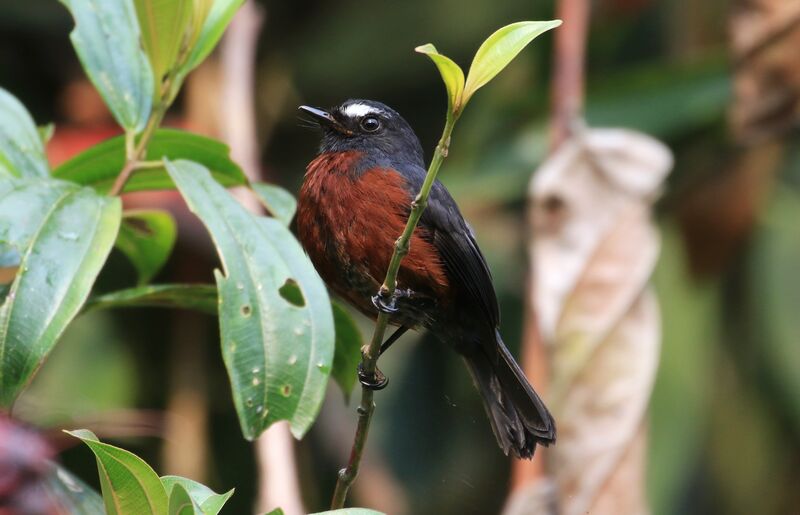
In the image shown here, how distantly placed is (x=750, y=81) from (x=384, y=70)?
6.59 ft

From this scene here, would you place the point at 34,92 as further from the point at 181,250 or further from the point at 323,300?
the point at 323,300

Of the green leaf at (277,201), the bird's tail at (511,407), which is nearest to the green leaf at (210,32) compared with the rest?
the green leaf at (277,201)

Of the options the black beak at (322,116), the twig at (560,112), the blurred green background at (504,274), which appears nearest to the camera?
the black beak at (322,116)

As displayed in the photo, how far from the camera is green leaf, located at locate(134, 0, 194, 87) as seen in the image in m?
2.11

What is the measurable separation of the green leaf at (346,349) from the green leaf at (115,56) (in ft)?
1.74

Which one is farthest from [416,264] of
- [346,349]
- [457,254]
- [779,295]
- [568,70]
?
[779,295]

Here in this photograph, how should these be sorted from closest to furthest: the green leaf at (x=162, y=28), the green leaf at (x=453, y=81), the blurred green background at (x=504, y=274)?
1. the green leaf at (x=453, y=81)
2. the green leaf at (x=162, y=28)
3. the blurred green background at (x=504, y=274)

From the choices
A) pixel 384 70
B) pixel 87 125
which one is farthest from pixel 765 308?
pixel 87 125

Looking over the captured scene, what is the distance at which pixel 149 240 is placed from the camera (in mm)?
2473

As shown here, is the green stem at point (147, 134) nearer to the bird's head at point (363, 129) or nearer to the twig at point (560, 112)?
the bird's head at point (363, 129)

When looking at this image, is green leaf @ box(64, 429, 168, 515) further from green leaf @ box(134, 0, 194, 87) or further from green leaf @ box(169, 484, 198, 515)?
green leaf @ box(134, 0, 194, 87)

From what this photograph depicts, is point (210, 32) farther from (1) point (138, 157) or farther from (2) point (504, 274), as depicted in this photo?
(2) point (504, 274)

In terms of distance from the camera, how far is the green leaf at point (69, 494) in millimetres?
1978

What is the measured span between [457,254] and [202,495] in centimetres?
99
